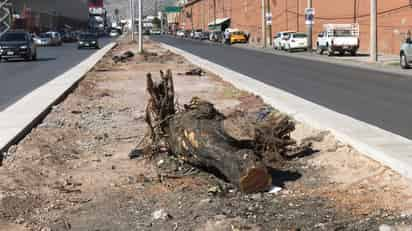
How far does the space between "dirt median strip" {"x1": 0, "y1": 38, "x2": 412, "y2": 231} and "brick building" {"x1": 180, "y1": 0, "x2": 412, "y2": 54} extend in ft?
134

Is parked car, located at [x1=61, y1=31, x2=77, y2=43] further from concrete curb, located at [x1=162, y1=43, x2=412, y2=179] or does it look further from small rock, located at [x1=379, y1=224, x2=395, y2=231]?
small rock, located at [x1=379, y1=224, x2=395, y2=231]

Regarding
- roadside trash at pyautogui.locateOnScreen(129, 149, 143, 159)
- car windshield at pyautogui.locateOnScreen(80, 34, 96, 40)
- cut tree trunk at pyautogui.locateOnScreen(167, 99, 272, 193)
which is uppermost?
car windshield at pyautogui.locateOnScreen(80, 34, 96, 40)

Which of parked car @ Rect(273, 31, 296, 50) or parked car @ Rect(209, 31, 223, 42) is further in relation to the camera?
parked car @ Rect(209, 31, 223, 42)

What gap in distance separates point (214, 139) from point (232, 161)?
2.74ft

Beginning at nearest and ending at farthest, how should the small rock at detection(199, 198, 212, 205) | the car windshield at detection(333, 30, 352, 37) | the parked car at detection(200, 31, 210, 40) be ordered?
the small rock at detection(199, 198, 212, 205), the car windshield at detection(333, 30, 352, 37), the parked car at detection(200, 31, 210, 40)

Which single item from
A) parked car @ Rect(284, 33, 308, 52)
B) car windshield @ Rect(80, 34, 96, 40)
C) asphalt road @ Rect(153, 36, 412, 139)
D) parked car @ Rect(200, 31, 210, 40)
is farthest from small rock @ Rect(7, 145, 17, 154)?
parked car @ Rect(200, 31, 210, 40)

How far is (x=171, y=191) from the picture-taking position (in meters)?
9.56

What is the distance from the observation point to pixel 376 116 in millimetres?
16906

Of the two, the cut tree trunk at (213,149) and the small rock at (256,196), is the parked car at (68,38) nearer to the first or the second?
the cut tree trunk at (213,149)

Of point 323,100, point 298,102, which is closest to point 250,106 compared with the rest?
point 298,102

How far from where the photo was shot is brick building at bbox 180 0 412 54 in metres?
53.4

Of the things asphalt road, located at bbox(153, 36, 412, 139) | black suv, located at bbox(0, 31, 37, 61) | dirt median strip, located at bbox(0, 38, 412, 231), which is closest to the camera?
dirt median strip, located at bbox(0, 38, 412, 231)

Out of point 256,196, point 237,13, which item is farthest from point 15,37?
point 237,13

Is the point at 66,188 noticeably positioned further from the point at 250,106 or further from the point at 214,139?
the point at 250,106
